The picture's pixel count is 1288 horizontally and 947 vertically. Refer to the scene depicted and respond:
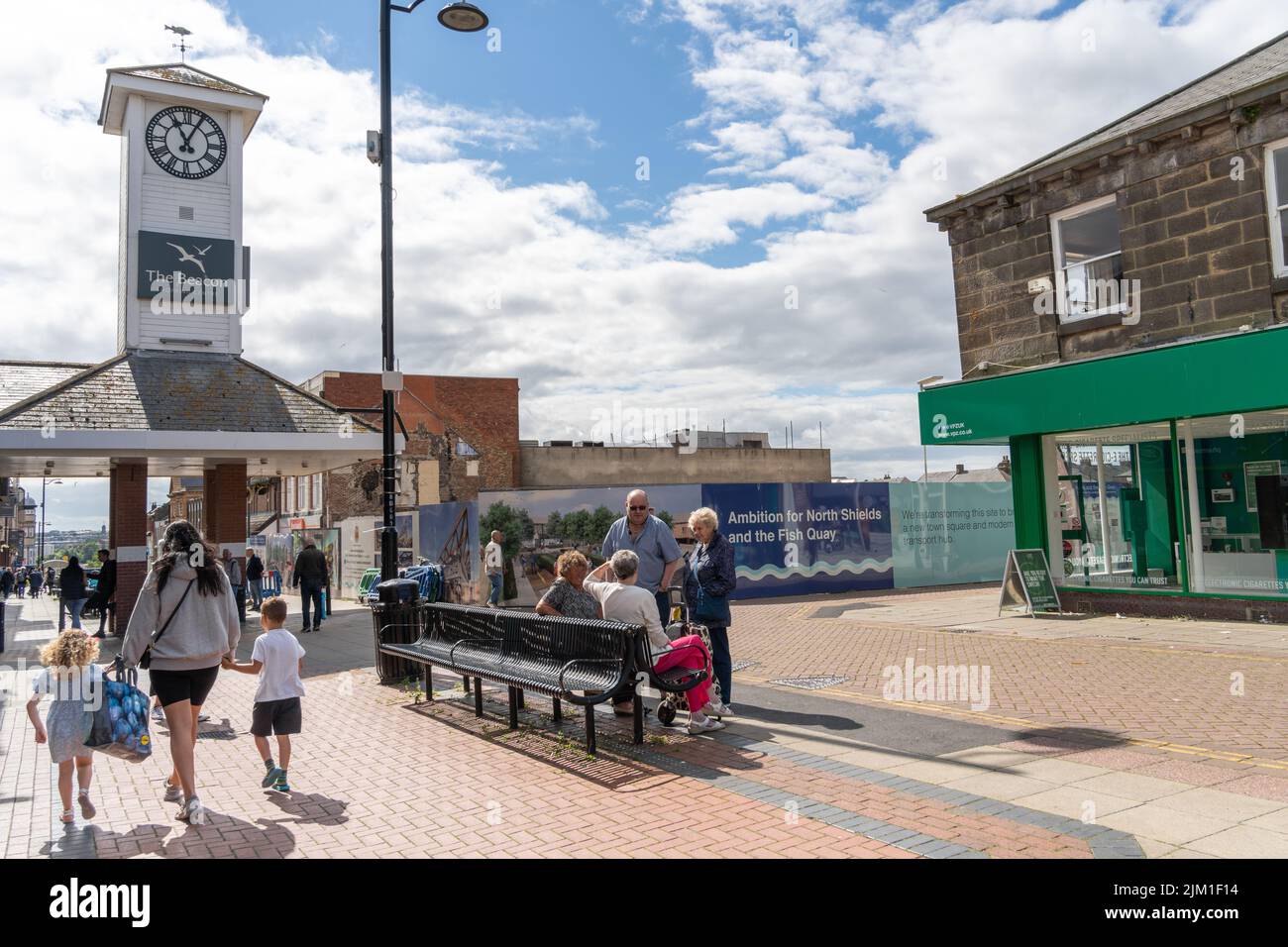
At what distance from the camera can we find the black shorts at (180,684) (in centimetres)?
541

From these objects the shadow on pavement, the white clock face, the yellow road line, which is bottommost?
the yellow road line

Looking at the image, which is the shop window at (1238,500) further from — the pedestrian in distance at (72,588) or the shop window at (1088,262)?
the pedestrian in distance at (72,588)

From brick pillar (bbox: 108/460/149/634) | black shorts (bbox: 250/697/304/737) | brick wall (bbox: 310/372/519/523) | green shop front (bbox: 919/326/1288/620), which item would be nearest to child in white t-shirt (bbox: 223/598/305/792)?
black shorts (bbox: 250/697/304/737)

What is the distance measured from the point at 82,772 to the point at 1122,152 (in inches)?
594

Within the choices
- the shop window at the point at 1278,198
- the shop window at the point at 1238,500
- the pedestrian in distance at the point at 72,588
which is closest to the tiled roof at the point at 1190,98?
the shop window at the point at 1278,198

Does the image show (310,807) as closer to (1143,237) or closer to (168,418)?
(168,418)

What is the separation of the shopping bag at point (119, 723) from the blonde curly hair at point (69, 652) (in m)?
0.15

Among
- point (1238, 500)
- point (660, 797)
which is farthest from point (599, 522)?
point (660, 797)

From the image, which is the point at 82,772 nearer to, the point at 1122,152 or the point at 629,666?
the point at 629,666

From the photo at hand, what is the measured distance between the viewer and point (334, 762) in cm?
680

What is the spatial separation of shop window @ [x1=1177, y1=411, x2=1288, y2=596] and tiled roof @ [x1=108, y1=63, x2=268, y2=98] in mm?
18822

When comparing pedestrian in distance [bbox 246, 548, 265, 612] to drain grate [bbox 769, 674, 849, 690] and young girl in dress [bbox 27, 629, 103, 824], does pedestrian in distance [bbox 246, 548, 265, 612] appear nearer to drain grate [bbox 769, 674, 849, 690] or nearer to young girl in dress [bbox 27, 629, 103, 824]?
drain grate [bbox 769, 674, 849, 690]

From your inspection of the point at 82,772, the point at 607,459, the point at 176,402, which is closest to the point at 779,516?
the point at 176,402

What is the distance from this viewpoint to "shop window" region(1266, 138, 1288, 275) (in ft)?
40.8
